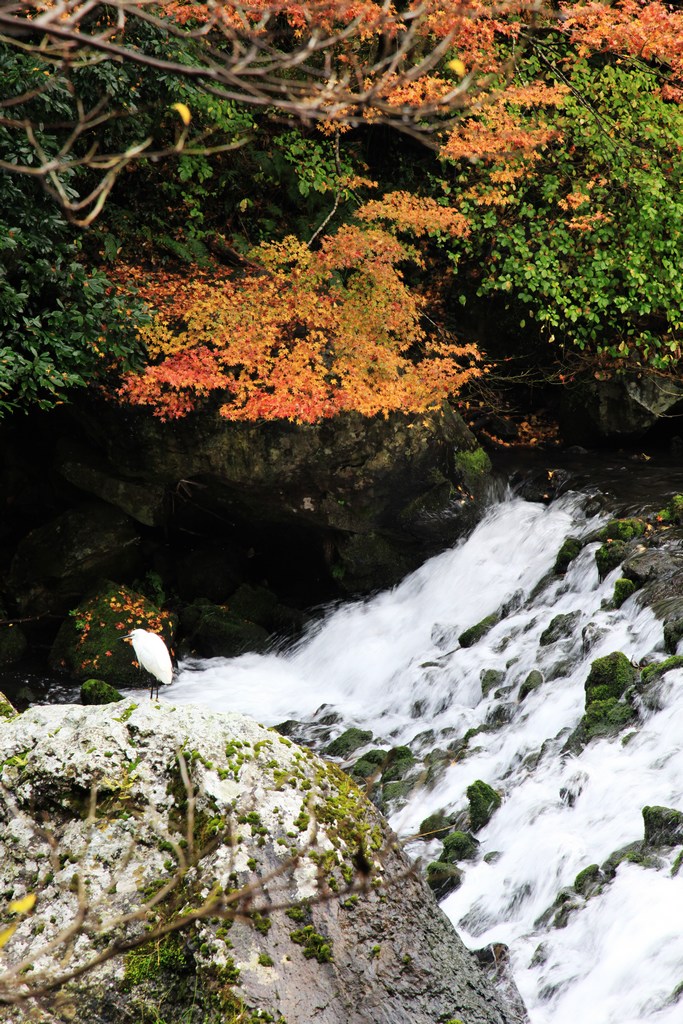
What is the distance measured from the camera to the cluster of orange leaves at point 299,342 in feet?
35.3

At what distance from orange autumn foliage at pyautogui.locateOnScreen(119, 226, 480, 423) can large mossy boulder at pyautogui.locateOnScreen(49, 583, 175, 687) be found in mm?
2816

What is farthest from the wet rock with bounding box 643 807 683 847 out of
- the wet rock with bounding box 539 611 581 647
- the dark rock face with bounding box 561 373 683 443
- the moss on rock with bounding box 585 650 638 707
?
the dark rock face with bounding box 561 373 683 443

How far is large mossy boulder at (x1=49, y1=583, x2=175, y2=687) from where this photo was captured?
1175cm

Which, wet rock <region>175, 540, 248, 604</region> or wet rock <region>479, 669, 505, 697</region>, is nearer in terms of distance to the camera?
wet rock <region>479, 669, 505, 697</region>

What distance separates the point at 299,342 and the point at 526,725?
5.62 m

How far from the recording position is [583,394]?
14.8 m

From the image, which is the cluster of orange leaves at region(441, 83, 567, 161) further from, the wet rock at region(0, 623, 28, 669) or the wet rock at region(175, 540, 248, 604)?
the wet rock at region(0, 623, 28, 669)

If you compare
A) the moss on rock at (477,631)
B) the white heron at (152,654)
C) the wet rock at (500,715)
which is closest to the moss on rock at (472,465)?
the moss on rock at (477,631)

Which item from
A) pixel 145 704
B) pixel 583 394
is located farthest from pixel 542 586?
pixel 145 704

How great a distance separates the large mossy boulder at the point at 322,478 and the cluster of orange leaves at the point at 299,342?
45 cm

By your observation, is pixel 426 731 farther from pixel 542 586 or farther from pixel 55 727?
pixel 55 727

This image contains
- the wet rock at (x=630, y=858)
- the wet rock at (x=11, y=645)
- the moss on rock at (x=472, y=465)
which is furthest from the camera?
the moss on rock at (x=472, y=465)

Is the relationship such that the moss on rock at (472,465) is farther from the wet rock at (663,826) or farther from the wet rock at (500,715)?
the wet rock at (663,826)

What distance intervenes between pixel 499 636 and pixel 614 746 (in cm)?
312
